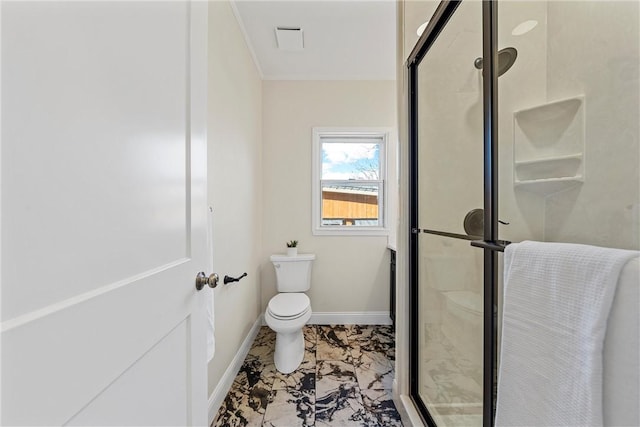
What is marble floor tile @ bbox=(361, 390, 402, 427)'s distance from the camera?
4.89 ft

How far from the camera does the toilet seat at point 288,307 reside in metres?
1.90

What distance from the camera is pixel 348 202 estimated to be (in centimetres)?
285

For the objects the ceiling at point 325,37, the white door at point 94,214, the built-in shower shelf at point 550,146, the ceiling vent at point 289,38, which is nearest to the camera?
the white door at point 94,214

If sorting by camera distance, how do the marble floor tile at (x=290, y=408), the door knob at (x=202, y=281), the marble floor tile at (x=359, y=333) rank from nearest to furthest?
the door knob at (x=202, y=281) → the marble floor tile at (x=290, y=408) → the marble floor tile at (x=359, y=333)

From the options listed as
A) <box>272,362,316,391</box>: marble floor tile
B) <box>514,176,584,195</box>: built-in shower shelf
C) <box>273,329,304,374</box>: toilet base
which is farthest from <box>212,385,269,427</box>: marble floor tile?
<box>514,176,584,195</box>: built-in shower shelf

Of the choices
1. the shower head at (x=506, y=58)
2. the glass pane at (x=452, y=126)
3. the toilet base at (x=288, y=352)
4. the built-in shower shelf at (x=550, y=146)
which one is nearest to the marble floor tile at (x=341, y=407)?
the toilet base at (x=288, y=352)

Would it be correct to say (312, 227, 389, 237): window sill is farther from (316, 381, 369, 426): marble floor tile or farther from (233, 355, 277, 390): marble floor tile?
(316, 381, 369, 426): marble floor tile

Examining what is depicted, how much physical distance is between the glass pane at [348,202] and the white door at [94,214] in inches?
83.0

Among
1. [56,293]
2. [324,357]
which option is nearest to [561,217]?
[56,293]

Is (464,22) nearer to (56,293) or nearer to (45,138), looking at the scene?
(45,138)

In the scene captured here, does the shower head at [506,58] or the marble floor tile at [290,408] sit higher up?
the shower head at [506,58]

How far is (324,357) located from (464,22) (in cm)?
227

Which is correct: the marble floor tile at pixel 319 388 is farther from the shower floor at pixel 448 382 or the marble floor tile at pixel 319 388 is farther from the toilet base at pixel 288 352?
the shower floor at pixel 448 382

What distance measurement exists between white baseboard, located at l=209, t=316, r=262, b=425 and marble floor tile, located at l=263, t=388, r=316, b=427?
0.95 ft
